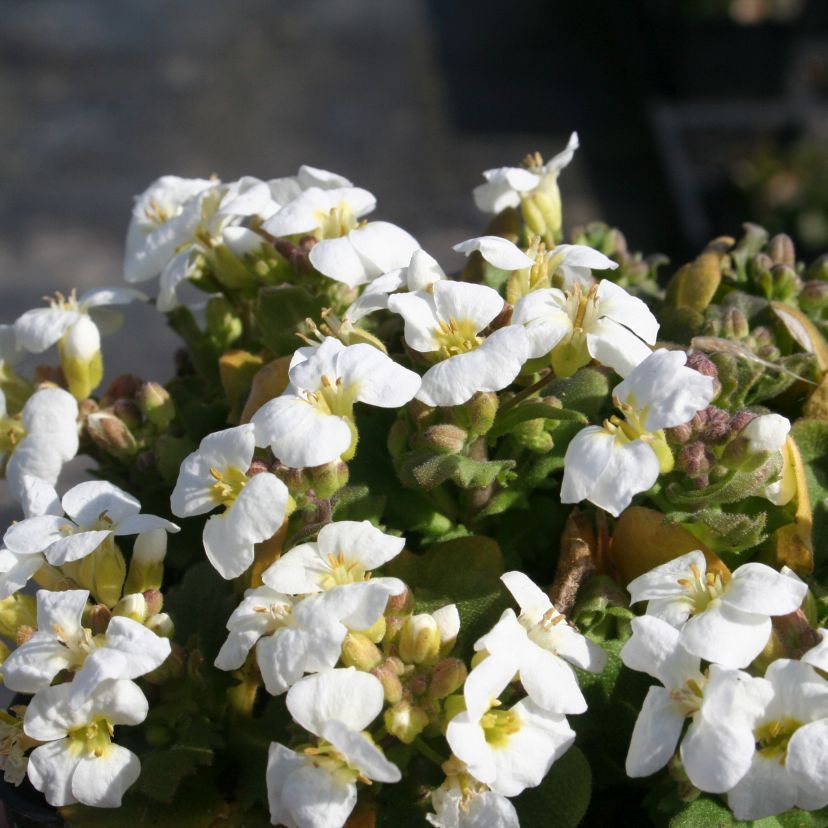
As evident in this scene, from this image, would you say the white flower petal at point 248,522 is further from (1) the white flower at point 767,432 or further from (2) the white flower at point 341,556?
(1) the white flower at point 767,432

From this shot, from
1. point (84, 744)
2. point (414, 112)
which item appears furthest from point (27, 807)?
point (414, 112)

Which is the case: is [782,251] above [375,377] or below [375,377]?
below

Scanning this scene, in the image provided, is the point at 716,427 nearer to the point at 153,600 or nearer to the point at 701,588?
the point at 701,588

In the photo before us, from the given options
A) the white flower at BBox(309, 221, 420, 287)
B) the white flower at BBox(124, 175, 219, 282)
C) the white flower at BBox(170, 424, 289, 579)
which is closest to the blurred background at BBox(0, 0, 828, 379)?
the white flower at BBox(124, 175, 219, 282)

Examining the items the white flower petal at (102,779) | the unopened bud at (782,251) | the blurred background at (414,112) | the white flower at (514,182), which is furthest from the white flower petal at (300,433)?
the blurred background at (414,112)

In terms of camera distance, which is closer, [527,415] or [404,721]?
[404,721]

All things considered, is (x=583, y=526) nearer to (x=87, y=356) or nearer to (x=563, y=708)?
(x=563, y=708)
